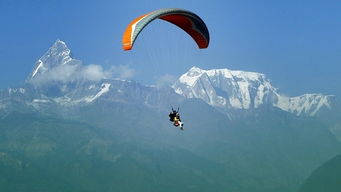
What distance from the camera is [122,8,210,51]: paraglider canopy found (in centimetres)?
4566

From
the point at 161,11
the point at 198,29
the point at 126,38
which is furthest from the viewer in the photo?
the point at 198,29

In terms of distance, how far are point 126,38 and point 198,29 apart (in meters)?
13.6

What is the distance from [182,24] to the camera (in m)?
57.0

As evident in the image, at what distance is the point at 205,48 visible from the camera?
5881 centimetres

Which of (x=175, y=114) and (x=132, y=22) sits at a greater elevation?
(x=132, y=22)

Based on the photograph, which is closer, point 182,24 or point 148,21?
point 148,21

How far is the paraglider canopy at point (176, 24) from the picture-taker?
45656 mm

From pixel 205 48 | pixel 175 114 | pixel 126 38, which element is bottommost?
pixel 175 114

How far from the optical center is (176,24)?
5750 centimetres

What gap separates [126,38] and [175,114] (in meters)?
10.8

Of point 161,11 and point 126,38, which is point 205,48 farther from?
point 126,38

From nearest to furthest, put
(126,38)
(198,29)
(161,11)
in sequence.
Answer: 1. (126,38)
2. (161,11)
3. (198,29)

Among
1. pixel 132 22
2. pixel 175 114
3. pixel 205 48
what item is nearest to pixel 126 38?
pixel 132 22

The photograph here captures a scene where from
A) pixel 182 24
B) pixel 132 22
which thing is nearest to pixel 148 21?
pixel 132 22
